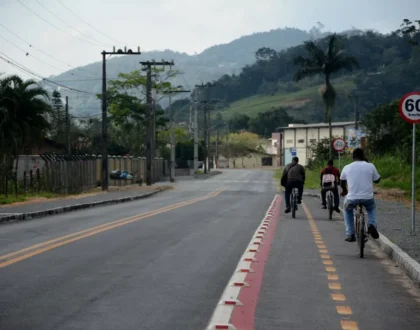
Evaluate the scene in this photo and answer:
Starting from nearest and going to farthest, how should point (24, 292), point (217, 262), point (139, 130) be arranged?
point (24, 292) → point (217, 262) → point (139, 130)

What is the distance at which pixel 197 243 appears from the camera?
50.4ft

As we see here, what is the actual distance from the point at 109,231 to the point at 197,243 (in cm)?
313

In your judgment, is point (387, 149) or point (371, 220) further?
point (387, 149)

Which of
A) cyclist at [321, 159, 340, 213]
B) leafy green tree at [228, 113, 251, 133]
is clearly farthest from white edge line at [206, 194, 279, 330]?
leafy green tree at [228, 113, 251, 133]

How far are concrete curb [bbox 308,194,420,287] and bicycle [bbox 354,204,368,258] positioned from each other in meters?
0.52

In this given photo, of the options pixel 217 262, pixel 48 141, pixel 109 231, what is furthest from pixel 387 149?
pixel 217 262

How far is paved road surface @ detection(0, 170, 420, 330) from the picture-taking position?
25.3 ft

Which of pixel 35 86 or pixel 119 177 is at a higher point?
pixel 35 86

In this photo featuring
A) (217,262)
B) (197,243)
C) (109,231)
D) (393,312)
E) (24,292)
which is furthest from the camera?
(109,231)

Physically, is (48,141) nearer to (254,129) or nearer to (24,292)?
(24,292)

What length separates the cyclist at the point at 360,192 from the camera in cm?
1380

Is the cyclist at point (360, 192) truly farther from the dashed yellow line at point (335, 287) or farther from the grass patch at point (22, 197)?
the grass patch at point (22, 197)

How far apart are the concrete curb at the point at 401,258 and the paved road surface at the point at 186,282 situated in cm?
18

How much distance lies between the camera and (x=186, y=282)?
1006cm
